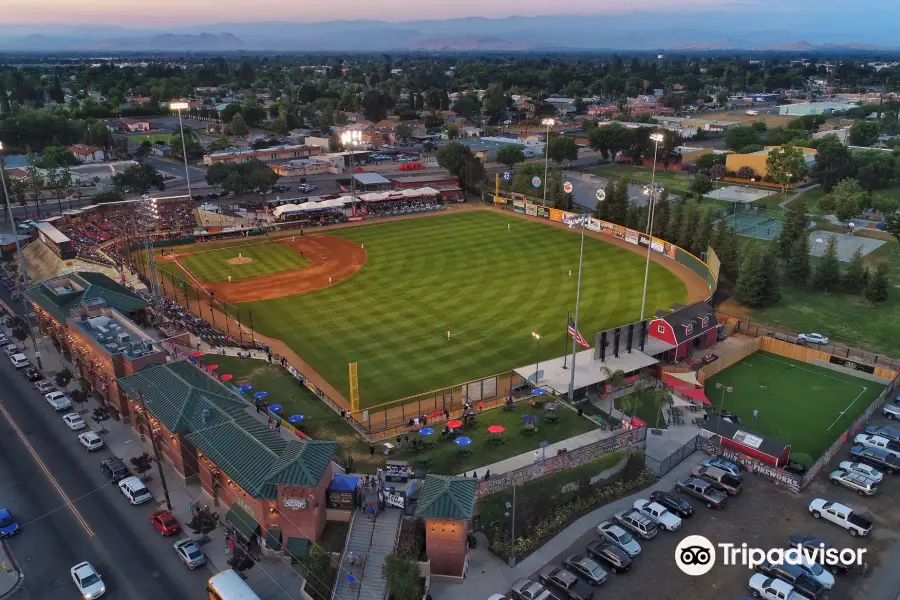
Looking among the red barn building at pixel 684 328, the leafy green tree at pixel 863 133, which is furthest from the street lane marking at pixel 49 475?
the leafy green tree at pixel 863 133

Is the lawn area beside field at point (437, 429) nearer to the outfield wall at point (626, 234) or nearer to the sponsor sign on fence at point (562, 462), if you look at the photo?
the sponsor sign on fence at point (562, 462)

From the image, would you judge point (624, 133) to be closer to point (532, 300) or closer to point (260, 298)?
point (532, 300)

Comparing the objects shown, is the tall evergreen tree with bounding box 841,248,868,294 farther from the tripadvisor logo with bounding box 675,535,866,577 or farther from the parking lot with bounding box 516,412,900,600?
the tripadvisor logo with bounding box 675,535,866,577

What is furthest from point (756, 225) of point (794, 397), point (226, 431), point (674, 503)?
point (226, 431)

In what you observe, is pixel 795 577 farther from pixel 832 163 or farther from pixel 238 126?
pixel 238 126

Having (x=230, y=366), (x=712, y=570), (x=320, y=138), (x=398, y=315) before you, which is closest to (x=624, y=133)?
(x=320, y=138)

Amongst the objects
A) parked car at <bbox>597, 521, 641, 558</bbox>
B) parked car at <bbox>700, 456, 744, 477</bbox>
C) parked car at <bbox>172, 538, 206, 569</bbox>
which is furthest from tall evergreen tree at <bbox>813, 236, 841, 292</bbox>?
parked car at <bbox>172, 538, 206, 569</bbox>
